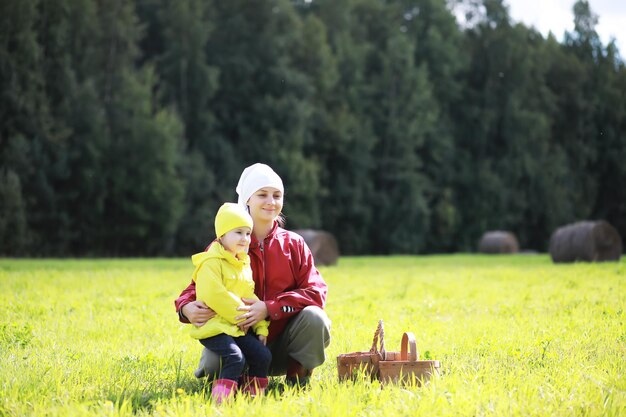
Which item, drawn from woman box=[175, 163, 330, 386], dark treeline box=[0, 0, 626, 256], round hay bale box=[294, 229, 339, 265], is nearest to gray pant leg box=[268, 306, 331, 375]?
woman box=[175, 163, 330, 386]

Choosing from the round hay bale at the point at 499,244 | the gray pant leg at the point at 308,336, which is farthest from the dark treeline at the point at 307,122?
the gray pant leg at the point at 308,336

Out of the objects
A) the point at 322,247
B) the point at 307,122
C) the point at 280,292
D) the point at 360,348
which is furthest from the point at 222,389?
the point at 307,122

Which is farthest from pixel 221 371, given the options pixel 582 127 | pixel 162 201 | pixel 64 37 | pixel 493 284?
pixel 582 127

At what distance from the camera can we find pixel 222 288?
495 cm

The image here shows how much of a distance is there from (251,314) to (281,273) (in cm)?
53

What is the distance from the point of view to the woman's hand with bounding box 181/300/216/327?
5.04 metres

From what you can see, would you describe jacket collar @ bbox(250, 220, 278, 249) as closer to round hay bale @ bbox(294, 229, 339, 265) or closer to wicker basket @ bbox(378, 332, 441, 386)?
wicker basket @ bbox(378, 332, 441, 386)

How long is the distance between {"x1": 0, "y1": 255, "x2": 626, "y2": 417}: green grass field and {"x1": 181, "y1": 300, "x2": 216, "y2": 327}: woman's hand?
18.8 inches

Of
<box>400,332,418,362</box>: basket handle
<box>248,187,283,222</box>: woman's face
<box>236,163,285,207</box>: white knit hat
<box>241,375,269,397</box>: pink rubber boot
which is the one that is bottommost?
<box>241,375,269,397</box>: pink rubber boot

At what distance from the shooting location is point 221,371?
491 centimetres

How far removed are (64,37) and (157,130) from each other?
5.83 m

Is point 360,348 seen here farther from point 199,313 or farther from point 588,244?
point 588,244

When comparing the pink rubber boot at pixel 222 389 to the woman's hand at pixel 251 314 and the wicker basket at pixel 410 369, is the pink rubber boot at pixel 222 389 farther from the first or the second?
the wicker basket at pixel 410 369

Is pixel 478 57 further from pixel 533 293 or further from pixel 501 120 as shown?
pixel 533 293
